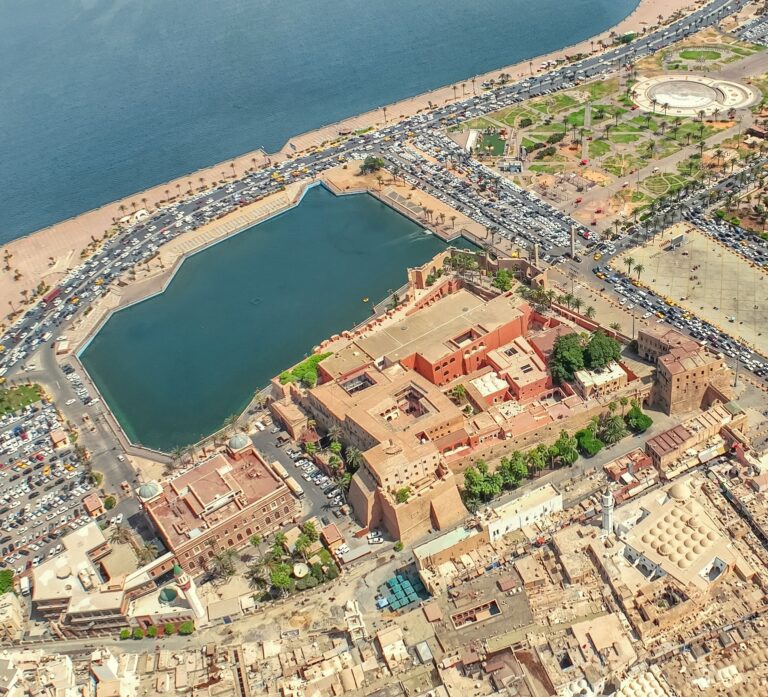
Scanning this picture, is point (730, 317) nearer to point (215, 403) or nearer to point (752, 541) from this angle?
point (752, 541)

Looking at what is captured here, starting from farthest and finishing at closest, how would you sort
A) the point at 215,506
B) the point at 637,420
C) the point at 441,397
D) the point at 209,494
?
the point at 637,420 < the point at 441,397 < the point at 209,494 < the point at 215,506

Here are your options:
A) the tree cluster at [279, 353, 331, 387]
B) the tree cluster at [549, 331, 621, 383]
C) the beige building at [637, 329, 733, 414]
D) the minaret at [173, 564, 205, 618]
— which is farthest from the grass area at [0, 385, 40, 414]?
the beige building at [637, 329, 733, 414]

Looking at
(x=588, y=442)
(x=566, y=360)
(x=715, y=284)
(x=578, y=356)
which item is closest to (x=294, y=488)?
(x=588, y=442)

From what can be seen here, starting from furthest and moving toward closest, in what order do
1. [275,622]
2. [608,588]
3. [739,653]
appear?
[275,622]
[608,588]
[739,653]

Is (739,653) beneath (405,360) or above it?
beneath

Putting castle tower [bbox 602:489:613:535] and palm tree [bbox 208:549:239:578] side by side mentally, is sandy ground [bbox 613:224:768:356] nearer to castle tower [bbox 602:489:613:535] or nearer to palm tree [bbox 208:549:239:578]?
castle tower [bbox 602:489:613:535]

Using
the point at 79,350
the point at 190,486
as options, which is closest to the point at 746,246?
the point at 190,486

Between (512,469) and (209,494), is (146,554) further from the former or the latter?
(512,469)
